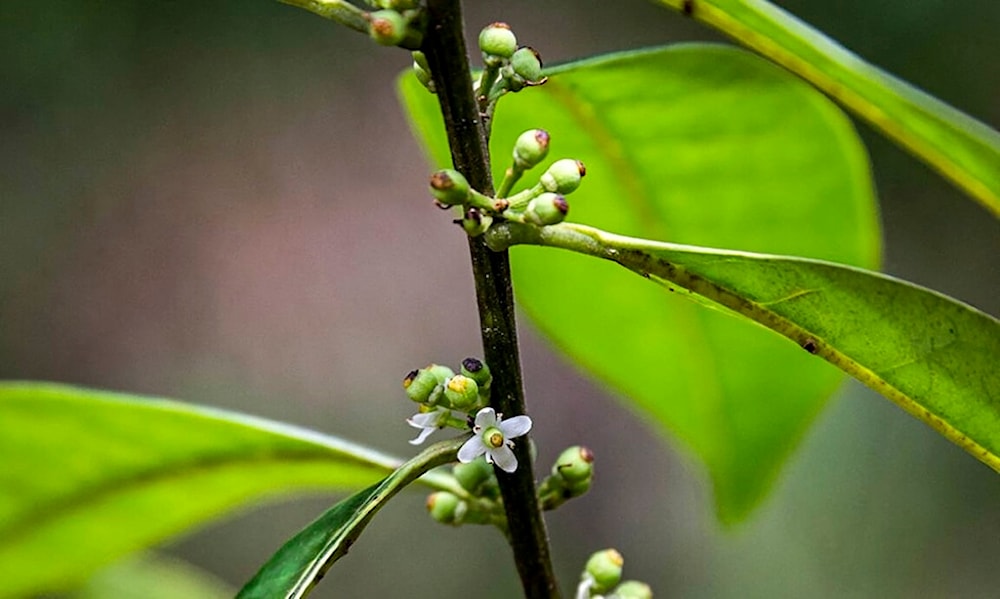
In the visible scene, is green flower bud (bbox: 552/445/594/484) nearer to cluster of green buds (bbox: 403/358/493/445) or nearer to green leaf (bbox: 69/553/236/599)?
cluster of green buds (bbox: 403/358/493/445)

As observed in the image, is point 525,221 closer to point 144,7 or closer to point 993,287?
point 993,287

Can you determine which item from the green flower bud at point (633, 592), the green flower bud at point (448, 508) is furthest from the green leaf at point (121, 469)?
the green flower bud at point (633, 592)

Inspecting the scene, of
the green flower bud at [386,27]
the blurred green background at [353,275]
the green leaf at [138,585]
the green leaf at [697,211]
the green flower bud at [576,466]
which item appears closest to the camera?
the green flower bud at [386,27]

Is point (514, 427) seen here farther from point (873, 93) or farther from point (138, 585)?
point (138, 585)

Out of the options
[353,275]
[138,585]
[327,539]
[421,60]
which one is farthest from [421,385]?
[353,275]

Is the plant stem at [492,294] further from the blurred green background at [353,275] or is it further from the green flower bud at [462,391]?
the blurred green background at [353,275]

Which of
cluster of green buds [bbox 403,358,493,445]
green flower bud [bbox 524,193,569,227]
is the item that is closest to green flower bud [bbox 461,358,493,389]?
cluster of green buds [bbox 403,358,493,445]
